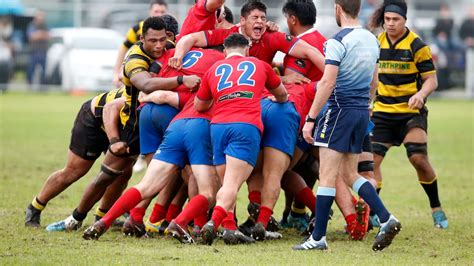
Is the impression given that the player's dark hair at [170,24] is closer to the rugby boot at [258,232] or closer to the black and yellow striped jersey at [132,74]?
the black and yellow striped jersey at [132,74]

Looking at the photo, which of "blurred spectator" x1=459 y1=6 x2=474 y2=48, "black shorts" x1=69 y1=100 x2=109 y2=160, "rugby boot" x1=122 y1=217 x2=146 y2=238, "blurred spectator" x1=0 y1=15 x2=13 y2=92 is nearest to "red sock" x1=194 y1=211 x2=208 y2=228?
"rugby boot" x1=122 y1=217 x2=146 y2=238

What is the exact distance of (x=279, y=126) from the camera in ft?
32.6

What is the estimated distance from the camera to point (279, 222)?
11.4 meters

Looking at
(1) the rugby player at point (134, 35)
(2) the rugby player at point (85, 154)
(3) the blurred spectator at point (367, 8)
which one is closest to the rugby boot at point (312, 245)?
(2) the rugby player at point (85, 154)

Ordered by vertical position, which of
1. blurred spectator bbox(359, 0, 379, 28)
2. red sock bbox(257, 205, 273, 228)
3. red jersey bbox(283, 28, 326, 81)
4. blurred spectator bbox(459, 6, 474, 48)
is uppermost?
red jersey bbox(283, 28, 326, 81)

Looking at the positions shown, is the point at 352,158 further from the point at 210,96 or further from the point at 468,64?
the point at 468,64

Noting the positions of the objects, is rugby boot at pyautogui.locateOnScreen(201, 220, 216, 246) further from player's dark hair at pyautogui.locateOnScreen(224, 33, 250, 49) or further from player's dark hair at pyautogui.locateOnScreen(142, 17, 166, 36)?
player's dark hair at pyautogui.locateOnScreen(142, 17, 166, 36)

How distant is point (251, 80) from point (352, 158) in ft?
3.78

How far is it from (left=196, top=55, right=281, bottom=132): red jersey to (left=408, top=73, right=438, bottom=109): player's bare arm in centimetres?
215

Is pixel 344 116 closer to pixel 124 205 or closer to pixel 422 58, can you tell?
pixel 124 205

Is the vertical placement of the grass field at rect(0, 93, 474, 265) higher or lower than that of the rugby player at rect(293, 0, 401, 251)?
lower

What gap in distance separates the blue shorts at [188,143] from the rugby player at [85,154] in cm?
105

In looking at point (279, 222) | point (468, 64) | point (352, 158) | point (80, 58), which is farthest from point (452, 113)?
point (352, 158)

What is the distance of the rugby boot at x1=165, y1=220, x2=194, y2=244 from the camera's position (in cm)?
945
